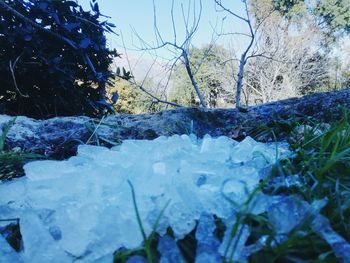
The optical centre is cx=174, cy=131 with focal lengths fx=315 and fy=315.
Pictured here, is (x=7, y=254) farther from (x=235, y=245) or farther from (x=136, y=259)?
(x=235, y=245)

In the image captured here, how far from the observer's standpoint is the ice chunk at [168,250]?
0.48 m

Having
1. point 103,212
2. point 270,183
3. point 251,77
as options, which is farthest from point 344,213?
point 251,77

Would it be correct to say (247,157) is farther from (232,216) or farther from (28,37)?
(28,37)

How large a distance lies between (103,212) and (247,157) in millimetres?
444

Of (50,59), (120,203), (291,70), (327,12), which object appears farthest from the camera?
(327,12)

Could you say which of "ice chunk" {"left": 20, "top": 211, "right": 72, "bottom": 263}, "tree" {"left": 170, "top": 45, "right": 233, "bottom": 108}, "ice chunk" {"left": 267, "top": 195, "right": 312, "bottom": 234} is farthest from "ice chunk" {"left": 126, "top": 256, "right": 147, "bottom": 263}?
"tree" {"left": 170, "top": 45, "right": 233, "bottom": 108}

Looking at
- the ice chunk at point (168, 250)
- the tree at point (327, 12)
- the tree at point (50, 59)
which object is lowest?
the ice chunk at point (168, 250)

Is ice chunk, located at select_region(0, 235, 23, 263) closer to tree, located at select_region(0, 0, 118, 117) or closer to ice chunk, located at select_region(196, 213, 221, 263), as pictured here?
ice chunk, located at select_region(196, 213, 221, 263)

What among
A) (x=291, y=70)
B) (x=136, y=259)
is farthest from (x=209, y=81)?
(x=136, y=259)

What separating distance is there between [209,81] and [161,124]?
43.6ft

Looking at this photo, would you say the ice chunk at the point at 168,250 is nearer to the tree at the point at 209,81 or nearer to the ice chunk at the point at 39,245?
the ice chunk at the point at 39,245

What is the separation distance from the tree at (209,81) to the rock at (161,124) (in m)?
10.9

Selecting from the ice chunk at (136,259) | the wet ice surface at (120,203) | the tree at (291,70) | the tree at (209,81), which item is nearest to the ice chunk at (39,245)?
the wet ice surface at (120,203)

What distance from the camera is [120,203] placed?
58 cm
